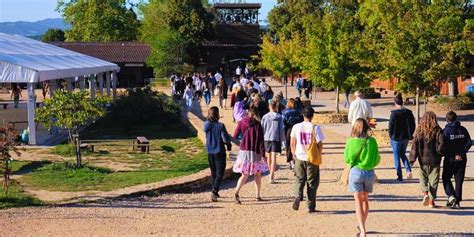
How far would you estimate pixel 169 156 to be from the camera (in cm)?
1614

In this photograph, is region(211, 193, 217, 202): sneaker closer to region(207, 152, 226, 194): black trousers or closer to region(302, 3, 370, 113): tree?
region(207, 152, 226, 194): black trousers

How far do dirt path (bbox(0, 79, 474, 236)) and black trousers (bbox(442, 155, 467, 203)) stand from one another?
0.91 ft

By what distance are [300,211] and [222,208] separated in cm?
117

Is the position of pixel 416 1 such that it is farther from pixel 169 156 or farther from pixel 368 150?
pixel 368 150

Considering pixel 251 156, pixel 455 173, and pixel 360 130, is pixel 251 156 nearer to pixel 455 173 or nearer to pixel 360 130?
pixel 360 130

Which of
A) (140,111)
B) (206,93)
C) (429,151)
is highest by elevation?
(206,93)

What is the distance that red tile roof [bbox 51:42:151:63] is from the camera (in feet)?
179

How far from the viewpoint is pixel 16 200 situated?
10477 mm

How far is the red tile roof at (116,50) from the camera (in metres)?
54.7

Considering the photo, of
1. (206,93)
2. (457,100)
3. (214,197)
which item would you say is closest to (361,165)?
(214,197)

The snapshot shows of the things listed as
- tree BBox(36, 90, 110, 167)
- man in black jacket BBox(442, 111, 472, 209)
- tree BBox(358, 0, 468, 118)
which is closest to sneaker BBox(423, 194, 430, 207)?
man in black jacket BBox(442, 111, 472, 209)

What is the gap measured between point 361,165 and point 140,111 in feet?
55.9

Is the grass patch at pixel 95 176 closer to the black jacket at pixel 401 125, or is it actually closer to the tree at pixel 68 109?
the tree at pixel 68 109

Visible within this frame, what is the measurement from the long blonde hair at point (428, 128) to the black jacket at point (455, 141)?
0.20 meters
